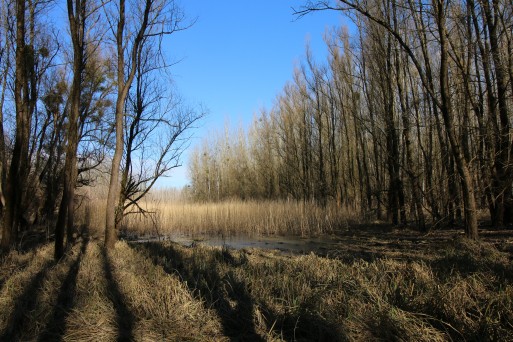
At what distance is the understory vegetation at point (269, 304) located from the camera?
3.37 metres

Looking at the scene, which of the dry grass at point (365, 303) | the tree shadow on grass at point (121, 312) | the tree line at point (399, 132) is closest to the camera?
the dry grass at point (365, 303)

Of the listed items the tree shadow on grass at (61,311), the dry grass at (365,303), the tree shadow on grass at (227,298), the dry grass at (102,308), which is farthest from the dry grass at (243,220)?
the tree shadow on grass at (61,311)

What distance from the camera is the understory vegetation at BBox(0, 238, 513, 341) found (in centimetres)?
337

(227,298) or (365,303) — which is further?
(227,298)

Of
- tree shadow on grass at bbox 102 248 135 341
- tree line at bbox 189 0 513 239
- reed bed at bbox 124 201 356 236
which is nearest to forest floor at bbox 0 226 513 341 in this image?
tree shadow on grass at bbox 102 248 135 341

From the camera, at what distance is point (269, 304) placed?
4.15 meters

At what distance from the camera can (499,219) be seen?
1107cm

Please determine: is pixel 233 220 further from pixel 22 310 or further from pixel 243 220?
pixel 22 310

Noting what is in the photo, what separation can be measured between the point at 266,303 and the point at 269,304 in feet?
0.13

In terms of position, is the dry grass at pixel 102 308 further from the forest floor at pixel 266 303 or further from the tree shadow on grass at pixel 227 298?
the tree shadow on grass at pixel 227 298

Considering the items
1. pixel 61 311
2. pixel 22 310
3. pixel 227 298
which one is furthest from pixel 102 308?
pixel 227 298

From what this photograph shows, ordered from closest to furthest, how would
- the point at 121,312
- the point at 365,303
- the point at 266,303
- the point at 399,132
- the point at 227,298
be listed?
1. the point at 365,303
2. the point at 121,312
3. the point at 266,303
4. the point at 227,298
5. the point at 399,132

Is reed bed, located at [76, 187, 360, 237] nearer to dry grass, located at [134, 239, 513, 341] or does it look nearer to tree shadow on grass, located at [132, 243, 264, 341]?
tree shadow on grass, located at [132, 243, 264, 341]

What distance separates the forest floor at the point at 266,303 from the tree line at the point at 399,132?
4.02 meters
